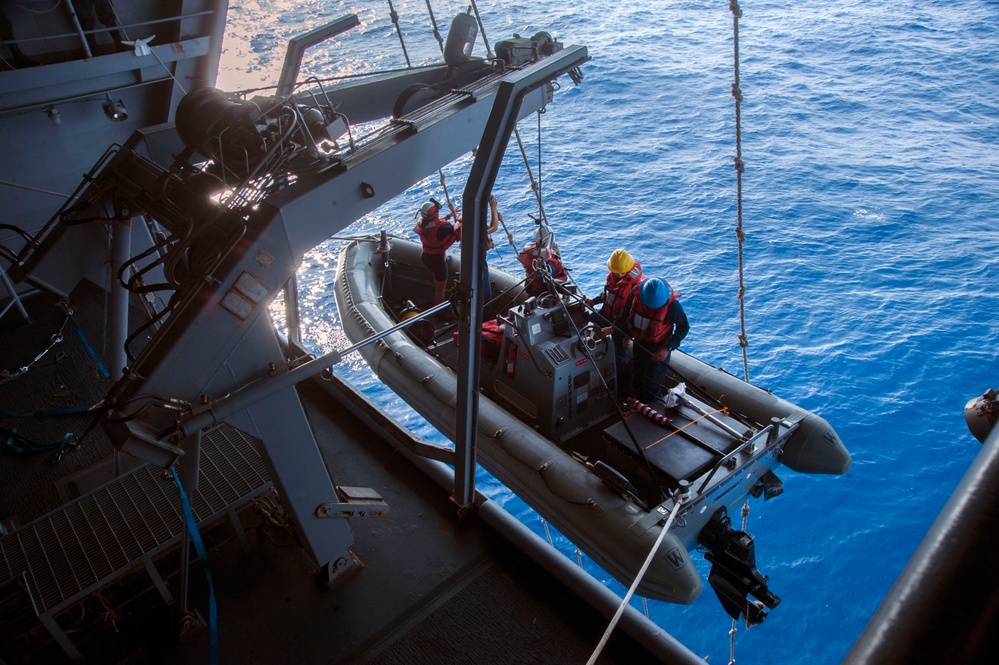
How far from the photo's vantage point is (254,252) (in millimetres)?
2803

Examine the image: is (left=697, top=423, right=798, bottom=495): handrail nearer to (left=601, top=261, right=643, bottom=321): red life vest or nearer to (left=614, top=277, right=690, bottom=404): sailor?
(left=614, top=277, right=690, bottom=404): sailor

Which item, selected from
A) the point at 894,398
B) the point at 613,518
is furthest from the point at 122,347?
the point at 894,398

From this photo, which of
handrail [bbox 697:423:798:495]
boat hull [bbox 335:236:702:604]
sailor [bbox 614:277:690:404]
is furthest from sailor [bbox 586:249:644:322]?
handrail [bbox 697:423:798:495]

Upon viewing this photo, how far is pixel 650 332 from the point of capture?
19.0 ft

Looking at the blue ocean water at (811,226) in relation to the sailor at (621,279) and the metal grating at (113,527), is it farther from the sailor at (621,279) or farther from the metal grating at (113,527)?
the metal grating at (113,527)

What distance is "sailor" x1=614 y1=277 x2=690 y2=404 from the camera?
565 centimetres

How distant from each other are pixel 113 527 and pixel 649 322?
4.34 metres

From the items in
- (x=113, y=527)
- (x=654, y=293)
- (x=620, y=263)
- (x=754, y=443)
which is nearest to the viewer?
(x=113, y=527)

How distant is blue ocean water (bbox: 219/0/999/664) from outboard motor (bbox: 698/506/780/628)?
174 cm

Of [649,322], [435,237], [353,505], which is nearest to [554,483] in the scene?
[649,322]

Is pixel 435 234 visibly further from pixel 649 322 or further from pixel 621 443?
pixel 621 443

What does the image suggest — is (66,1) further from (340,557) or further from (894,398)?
(894,398)

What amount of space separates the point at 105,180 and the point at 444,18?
22988mm

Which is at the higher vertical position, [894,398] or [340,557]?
[340,557]
